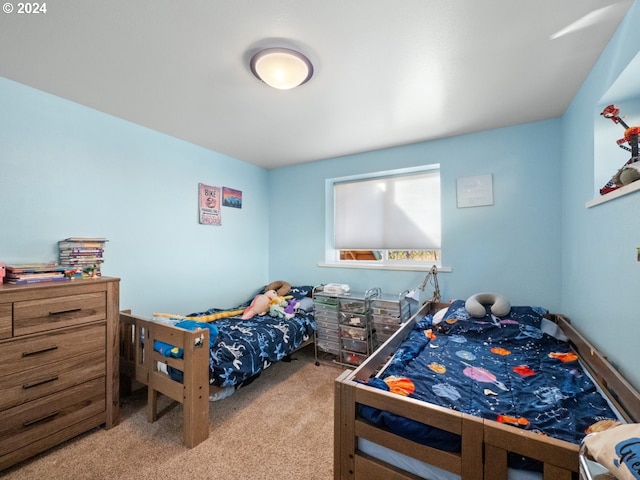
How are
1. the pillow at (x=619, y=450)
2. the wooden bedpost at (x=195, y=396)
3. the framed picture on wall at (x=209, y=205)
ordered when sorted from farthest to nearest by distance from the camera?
the framed picture on wall at (x=209, y=205)
the wooden bedpost at (x=195, y=396)
the pillow at (x=619, y=450)

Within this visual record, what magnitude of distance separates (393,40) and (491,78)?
0.79 m

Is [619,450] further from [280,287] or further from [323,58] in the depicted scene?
[280,287]

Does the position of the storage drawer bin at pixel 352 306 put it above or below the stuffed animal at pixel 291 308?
above

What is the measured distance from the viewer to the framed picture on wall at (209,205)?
9.95ft

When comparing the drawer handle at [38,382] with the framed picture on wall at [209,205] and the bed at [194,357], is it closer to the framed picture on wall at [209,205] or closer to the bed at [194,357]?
the bed at [194,357]

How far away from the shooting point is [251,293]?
3.66m

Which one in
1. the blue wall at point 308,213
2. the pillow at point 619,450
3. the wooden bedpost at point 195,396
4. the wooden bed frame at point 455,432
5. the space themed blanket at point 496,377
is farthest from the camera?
the wooden bedpost at point 195,396

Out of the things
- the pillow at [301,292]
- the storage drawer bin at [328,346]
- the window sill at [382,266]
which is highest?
the window sill at [382,266]

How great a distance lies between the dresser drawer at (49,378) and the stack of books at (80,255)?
0.58m

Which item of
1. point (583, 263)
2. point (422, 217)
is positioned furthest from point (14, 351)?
point (583, 263)

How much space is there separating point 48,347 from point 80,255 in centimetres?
67

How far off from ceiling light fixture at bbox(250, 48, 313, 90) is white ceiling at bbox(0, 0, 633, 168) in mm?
47

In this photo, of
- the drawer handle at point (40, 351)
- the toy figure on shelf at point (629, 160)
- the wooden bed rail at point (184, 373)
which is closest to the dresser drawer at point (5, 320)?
the drawer handle at point (40, 351)

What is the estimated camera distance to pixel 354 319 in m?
2.80
